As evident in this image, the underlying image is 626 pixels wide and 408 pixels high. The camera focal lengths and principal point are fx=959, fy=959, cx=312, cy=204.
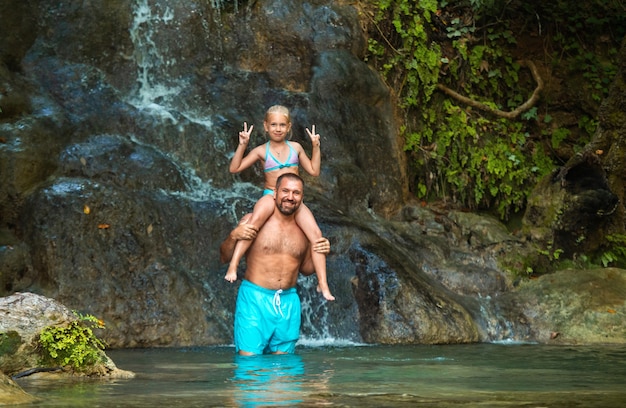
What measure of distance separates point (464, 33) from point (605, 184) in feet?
14.8

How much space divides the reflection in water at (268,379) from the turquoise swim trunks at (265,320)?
14 centimetres

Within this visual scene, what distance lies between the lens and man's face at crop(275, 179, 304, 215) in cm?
784

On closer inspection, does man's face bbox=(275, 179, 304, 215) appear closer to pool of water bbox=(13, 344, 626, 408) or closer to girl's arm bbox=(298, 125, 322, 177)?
girl's arm bbox=(298, 125, 322, 177)

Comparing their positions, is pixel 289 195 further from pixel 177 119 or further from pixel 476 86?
pixel 476 86

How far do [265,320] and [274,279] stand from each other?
1.15ft

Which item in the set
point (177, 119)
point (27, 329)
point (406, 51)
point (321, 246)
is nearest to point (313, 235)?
point (321, 246)

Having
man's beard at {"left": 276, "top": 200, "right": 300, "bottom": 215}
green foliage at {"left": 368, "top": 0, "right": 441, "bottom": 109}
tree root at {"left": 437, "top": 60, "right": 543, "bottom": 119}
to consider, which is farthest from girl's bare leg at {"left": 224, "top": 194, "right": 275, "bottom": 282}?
tree root at {"left": 437, "top": 60, "right": 543, "bottom": 119}

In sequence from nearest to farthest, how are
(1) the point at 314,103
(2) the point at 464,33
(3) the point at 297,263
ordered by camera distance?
1. (3) the point at 297,263
2. (1) the point at 314,103
3. (2) the point at 464,33

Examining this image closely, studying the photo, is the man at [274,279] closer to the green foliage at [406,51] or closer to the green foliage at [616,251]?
the green foliage at [616,251]

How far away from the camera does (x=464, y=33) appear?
52.7 feet

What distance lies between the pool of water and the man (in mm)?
238

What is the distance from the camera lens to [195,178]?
12039mm

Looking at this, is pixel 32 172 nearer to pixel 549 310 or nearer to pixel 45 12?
pixel 45 12

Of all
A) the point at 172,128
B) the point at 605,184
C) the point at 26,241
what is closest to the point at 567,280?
the point at 605,184
